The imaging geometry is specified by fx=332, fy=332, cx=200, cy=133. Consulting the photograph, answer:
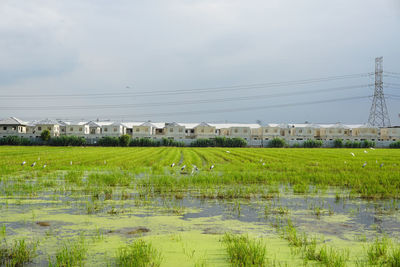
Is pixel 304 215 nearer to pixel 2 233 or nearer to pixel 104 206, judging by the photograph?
pixel 104 206

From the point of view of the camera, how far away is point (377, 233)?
6.57 meters

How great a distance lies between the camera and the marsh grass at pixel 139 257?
4.73 metres

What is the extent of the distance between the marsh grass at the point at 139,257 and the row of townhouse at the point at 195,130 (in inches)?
2650

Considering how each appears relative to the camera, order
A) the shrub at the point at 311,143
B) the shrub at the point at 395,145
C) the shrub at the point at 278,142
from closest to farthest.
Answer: the shrub at the point at 278,142, the shrub at the point at 395,145, the shrub at the point at 311,143

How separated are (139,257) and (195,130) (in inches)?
2852

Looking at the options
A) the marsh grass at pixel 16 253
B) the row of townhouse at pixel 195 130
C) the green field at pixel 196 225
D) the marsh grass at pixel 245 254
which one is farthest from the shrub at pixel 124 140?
the marsh grass at pixel 245 254

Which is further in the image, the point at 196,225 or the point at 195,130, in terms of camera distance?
the point at 195,130

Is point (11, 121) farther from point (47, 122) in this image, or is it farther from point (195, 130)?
point (195, 130)

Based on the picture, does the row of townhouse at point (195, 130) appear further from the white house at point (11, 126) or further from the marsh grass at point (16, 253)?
the marsh grass at point (16, 253)

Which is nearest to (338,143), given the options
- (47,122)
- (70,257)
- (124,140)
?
(124,140)

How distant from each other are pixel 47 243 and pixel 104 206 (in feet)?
9.60

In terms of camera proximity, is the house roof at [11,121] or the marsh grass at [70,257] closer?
the marsh grass at [70,257]

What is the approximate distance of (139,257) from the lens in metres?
4.85

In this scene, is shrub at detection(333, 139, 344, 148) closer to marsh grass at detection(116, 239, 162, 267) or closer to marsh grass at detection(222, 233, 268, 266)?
marsh grass at detection(222, 233, 268, 266)
